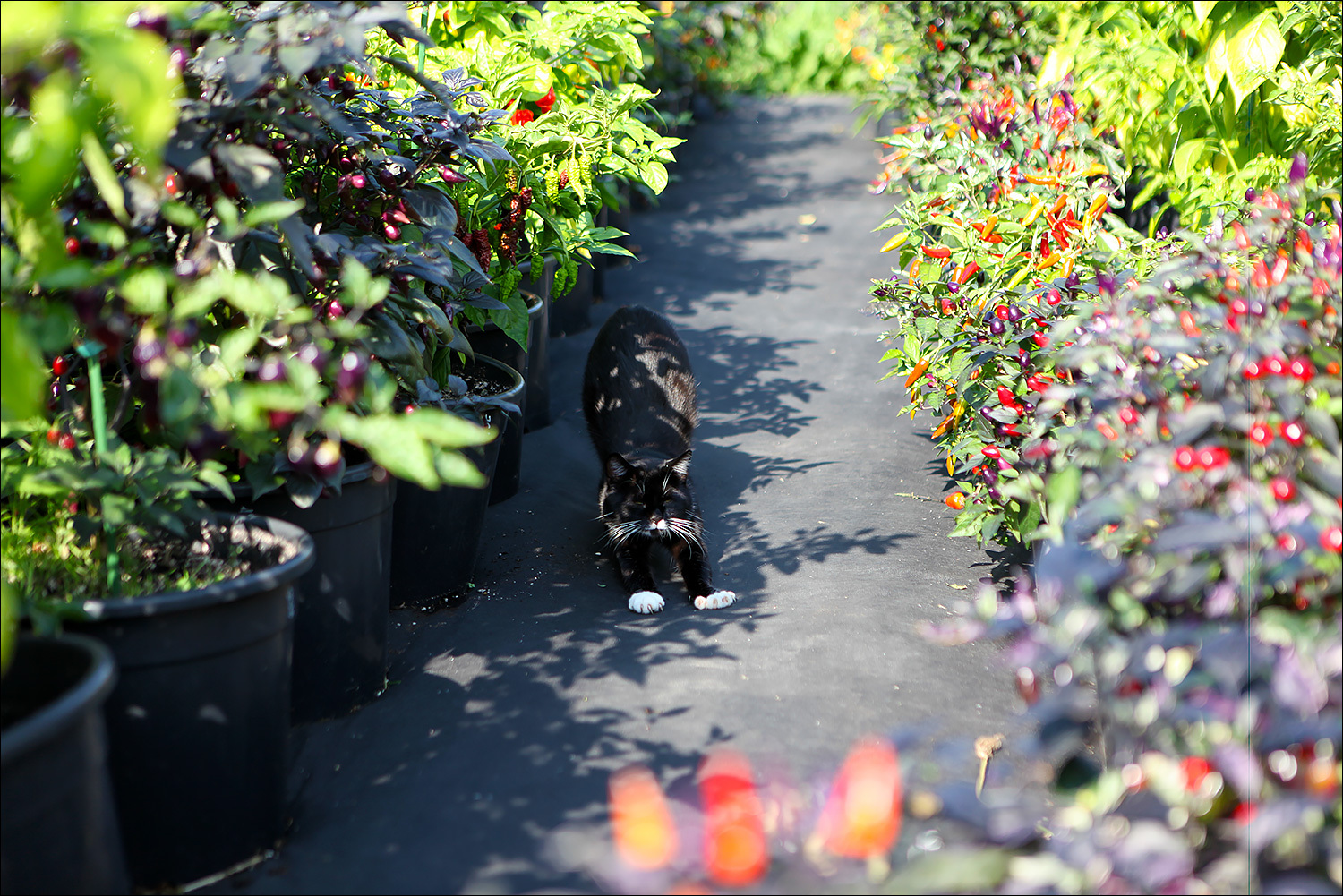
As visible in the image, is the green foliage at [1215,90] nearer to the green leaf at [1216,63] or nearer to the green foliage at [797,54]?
the green leaf at [1216,63]

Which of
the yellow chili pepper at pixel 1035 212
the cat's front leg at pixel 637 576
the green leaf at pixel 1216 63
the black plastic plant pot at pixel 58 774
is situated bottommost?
the cat's front leg at pixel 637 576

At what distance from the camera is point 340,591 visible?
2.12 m

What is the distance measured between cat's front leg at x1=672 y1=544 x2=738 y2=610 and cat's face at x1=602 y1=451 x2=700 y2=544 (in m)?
0.04

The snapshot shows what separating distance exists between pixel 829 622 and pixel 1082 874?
1410mm

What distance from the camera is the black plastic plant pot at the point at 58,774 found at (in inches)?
53.5

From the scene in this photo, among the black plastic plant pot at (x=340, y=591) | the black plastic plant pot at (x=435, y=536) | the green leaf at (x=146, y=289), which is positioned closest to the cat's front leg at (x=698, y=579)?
the black plastic plant pot at (x=435, y=536)

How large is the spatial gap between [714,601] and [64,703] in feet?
5.55

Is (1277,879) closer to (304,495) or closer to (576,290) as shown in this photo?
(304,495)

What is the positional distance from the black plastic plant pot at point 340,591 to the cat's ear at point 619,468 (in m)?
1.01

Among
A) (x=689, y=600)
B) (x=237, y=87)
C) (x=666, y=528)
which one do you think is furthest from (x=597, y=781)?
(x=237, y=87)

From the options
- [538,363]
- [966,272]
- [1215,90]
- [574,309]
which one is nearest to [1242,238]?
[966,272]

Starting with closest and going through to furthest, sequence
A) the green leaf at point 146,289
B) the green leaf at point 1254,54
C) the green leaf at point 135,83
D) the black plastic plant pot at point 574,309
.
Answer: the green leaf at point 135,83 < the green leaf at point 146,289 < the green leaf at point 1254,54 < the black plastic plant pot at point 574,309

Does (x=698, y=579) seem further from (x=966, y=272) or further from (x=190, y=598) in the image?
(x=190, y=598)

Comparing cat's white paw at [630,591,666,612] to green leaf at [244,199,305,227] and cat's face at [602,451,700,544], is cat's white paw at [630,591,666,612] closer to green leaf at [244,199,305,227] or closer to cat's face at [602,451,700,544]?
cat's face at [602,451,700,544]
